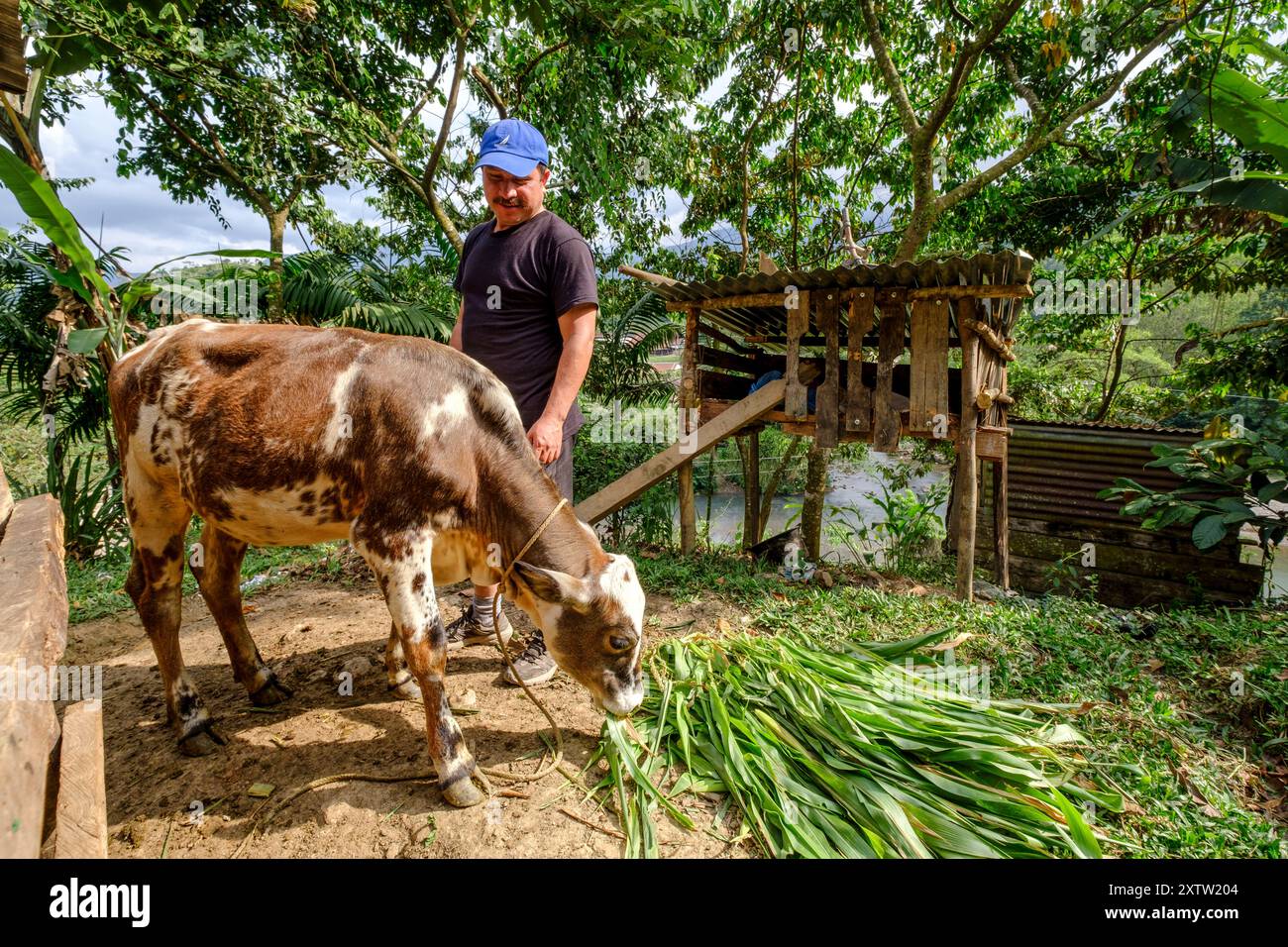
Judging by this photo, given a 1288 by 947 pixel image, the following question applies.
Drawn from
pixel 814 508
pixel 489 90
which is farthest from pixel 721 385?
pixel 489 90

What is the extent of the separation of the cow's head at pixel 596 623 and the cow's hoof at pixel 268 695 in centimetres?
153

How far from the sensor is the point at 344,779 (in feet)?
7.85

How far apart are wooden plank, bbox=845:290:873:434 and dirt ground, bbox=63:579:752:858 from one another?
12.0ft

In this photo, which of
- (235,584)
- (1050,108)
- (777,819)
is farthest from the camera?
(1050,108)

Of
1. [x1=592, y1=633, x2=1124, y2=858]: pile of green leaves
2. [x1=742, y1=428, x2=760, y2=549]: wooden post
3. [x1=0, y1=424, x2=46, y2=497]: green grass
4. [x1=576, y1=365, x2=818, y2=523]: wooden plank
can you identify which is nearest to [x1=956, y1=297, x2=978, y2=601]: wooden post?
[x1=576, y1=365, x2=818, y2=523]: wooden plank

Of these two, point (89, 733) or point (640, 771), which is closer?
point (89, 733)

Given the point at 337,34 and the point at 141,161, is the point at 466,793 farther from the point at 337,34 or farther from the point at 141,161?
the point at 141,161

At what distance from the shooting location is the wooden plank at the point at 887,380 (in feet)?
17.6

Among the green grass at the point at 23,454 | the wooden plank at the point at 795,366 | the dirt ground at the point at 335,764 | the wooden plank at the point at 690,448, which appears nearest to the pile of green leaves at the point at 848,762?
the dirt ground at the point at 335,764

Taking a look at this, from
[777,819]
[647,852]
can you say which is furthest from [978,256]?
[647,852]

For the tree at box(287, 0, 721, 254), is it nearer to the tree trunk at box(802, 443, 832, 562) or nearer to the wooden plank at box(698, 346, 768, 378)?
the wooden plank at box(698, 346, 768, 378)

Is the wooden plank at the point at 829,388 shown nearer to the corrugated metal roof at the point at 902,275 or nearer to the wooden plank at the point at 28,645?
the corrugated metal roof at the point at 902,275

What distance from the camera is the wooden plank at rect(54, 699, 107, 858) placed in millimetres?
1396

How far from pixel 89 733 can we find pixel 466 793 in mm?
1137
